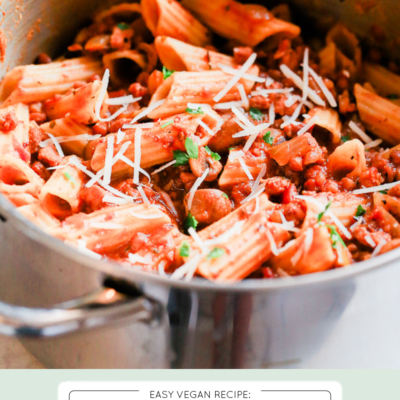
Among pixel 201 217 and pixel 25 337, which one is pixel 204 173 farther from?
pixel 25 337

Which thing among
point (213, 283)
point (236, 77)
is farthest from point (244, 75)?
point (213, 283)

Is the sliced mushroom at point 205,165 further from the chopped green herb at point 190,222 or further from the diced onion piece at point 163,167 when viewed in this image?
the chopped green herb at point 190,222

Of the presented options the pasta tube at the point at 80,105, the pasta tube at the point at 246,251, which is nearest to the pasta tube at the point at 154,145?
the pasta tube at the point at 80,105

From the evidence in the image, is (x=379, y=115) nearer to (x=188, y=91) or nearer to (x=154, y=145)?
(x=188, y=91)

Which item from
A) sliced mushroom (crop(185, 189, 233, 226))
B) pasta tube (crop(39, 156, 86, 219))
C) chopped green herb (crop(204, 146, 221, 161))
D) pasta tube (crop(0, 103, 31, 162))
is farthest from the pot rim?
chopped green herb (crop(204, 146, 221, 161))

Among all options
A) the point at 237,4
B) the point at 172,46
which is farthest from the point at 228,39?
the point at 172,46

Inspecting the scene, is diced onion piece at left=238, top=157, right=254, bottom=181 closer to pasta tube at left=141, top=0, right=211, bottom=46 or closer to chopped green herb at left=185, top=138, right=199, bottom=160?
chopped green herb at left=185, top=138, right=199, bottom=160
